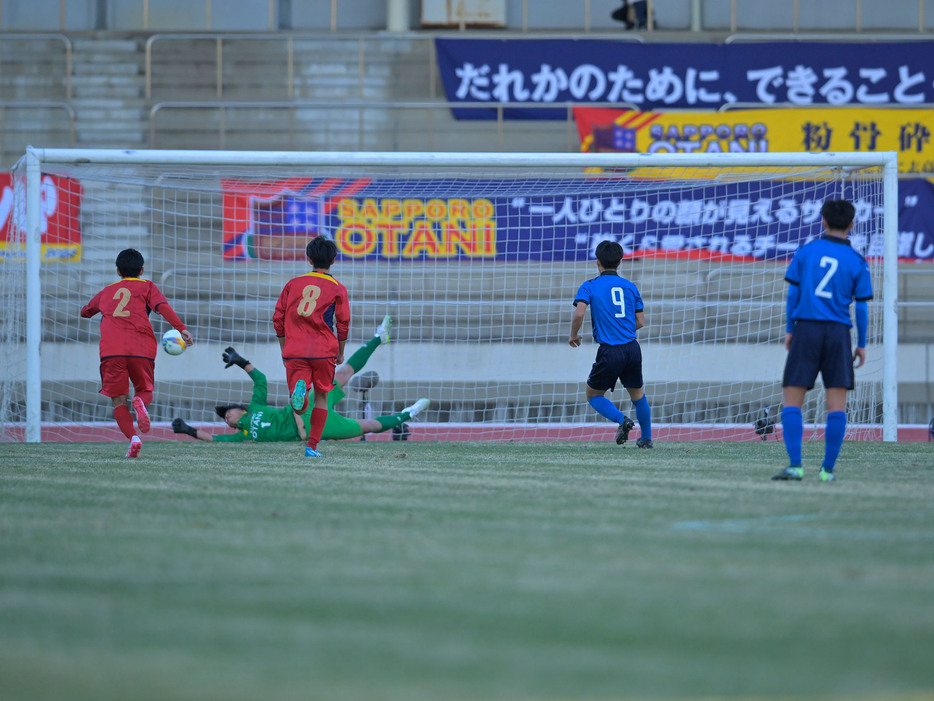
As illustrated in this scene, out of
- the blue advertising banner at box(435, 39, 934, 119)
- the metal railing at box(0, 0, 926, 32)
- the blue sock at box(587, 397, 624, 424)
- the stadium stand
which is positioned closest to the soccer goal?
the stadium stand

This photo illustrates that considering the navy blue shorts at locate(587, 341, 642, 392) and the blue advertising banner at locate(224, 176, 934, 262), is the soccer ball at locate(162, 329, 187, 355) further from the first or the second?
the blue advertising banner at locate(224, 176, 934, 262)

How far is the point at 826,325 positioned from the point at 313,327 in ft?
11.5

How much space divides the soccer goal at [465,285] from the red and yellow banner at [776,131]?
788 millimetres

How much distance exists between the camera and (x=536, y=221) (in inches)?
571

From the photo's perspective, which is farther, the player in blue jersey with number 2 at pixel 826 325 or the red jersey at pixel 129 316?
the red jersey at pixel 129 316

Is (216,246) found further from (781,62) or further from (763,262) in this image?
(781,62)

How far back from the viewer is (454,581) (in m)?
3.03

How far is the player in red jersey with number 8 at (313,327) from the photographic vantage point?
7527 mm

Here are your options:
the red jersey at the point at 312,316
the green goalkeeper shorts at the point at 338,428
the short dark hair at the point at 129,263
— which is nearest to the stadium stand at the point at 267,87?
the green goalkeeper shorts at the point at 338,428

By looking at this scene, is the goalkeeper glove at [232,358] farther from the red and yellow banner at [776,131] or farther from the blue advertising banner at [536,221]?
the red and yellow banner at [776,131]

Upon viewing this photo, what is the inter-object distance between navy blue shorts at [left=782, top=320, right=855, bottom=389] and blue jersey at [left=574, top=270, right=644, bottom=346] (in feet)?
9.43

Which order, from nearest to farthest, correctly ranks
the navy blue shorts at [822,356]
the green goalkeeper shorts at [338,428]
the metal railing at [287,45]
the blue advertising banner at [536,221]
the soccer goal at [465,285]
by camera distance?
1. the navy blue shorts at [822,356]
2. the green goalkeeper shorts at [338,428]
3. the soccer goal at [465,285]
4. the blue advertising banner at [536,221]
5. the metal railing at [287,45]

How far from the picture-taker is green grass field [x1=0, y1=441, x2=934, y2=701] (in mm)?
2174

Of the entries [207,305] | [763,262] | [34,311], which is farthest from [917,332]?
[34,311]
